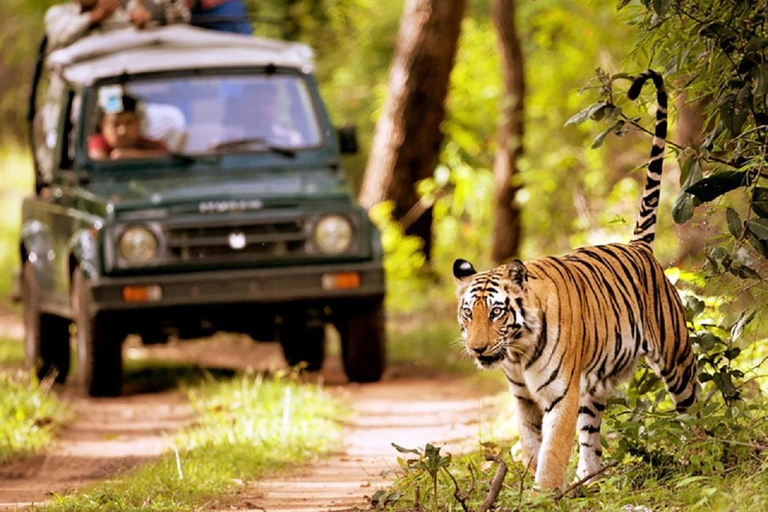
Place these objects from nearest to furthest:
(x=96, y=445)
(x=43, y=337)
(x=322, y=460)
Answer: (x=322, y=460)
(x=96, y=445)
(x=43, y=337)

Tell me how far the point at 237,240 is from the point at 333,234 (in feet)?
2.01

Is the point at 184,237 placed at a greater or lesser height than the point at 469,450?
greater

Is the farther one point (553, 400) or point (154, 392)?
point (154, 392)

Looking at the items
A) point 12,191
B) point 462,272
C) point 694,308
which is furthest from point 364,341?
point 12,191

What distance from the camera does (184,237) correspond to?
9.59 meters

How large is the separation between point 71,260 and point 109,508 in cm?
459

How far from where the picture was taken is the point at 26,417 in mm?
8820

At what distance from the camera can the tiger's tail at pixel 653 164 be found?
5996 mm

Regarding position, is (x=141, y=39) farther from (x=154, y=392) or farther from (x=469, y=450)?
(x=469, y=450)

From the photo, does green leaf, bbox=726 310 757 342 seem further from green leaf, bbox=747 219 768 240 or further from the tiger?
green leaf, bbox=747 219 768 240

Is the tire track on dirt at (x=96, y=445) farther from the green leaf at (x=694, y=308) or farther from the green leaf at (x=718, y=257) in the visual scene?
the green leaf at (x=718, y=257)

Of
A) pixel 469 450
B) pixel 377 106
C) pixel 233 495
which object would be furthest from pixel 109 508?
pixel 377 106

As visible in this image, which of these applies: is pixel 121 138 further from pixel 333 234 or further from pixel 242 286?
pixel 333 234

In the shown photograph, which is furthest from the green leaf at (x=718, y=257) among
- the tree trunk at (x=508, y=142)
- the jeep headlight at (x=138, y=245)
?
the tree trunk at (x=508, y=142)
